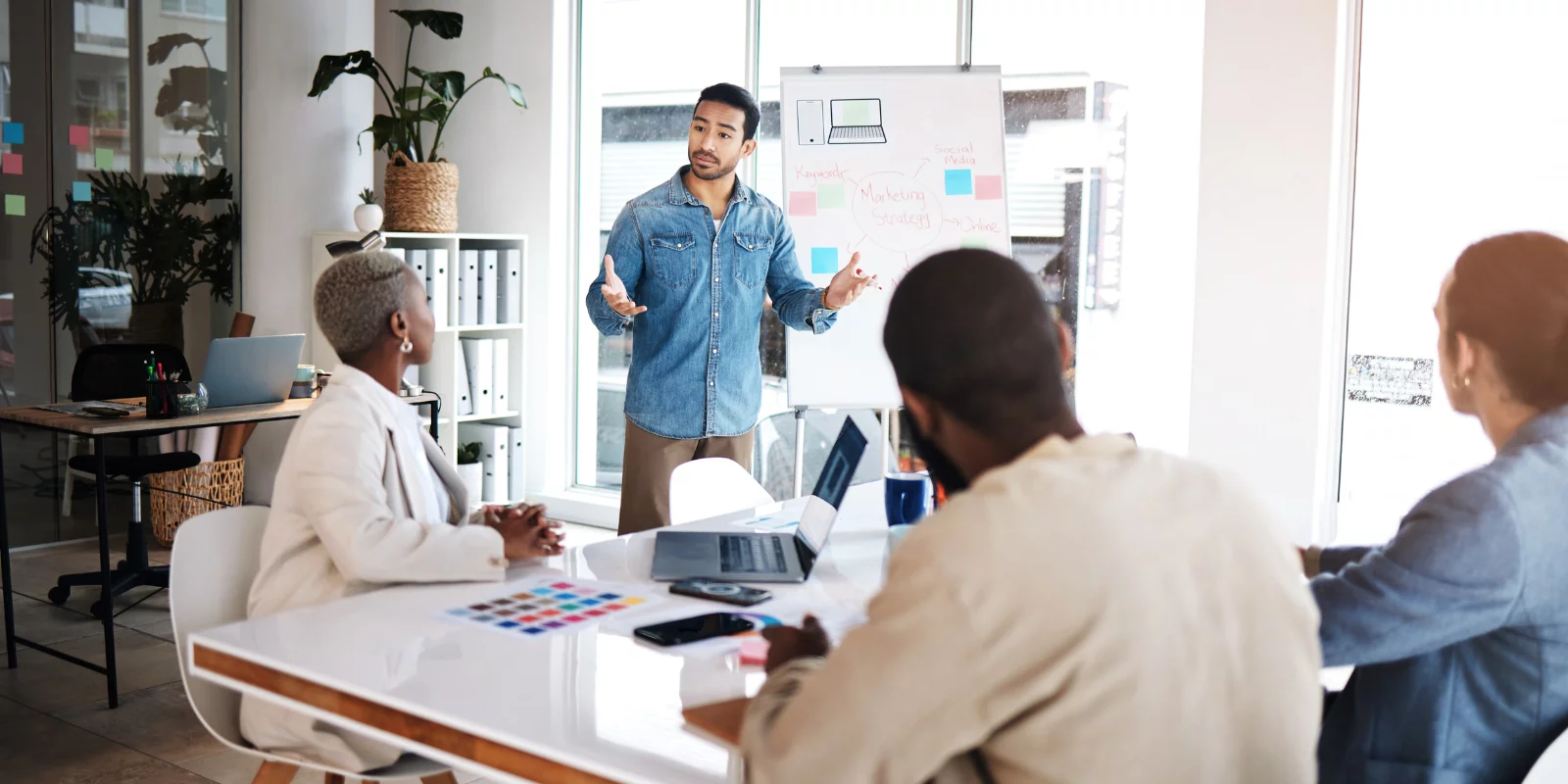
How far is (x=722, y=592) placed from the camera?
2.04m

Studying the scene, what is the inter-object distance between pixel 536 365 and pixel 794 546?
4402mm

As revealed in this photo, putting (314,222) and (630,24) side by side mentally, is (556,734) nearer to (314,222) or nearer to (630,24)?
(314,222)

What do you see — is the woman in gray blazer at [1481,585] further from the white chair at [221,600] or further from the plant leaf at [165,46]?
the plant leaf at [165,46]

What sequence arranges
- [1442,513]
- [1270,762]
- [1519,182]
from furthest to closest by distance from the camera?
[1519,182] < [1442,513] < [1270,762]

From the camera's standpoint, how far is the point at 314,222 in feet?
19.6

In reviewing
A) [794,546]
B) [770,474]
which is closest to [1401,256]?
[770,474]

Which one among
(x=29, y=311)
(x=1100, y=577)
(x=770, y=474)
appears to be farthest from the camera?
(x=29, y=311)

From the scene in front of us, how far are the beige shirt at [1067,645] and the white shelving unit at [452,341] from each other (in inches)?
195

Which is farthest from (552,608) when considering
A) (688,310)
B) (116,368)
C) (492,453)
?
(492,453)

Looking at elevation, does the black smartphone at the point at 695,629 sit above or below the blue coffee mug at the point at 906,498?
below

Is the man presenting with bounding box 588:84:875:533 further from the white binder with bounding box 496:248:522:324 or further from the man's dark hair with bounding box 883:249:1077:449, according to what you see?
the white binder with bounding box 496:248:522:324

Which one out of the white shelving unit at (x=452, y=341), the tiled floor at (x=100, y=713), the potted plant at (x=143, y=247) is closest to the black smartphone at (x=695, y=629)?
the tiled floor at (x=100, y=713)

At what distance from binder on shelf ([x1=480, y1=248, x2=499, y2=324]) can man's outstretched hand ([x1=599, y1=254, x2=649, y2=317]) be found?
2.81 meters

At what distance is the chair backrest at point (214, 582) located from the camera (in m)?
2.12
